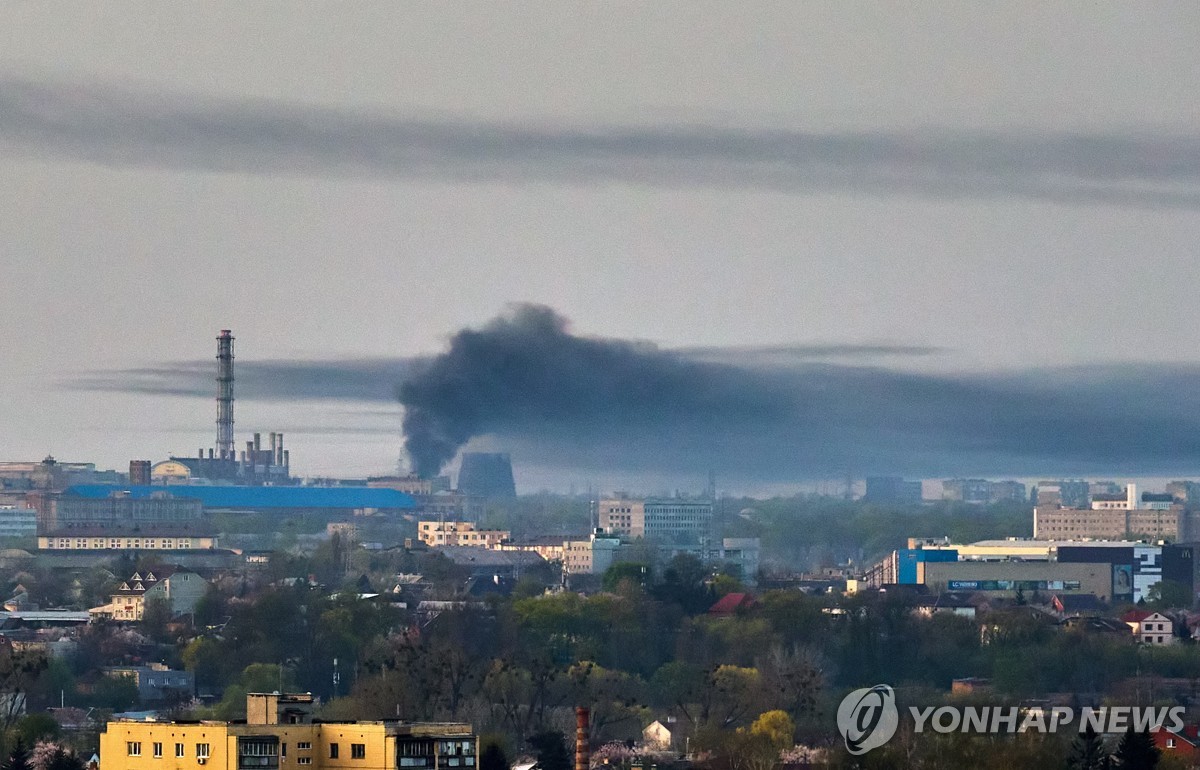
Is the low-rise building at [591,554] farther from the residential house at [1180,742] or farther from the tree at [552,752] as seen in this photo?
the tree at [552,752]

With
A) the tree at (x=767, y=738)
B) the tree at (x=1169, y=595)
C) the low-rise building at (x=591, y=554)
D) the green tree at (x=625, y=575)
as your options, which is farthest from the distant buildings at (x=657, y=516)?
the tree at (x=767, y=738)

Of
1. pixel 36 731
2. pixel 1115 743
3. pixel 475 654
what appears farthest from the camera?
pixel 475 654

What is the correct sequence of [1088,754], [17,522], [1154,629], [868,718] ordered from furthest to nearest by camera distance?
[17,522] → [1154,629] → [868,718] → [1088,754]

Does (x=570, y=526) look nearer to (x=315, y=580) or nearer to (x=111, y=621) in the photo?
(x=315, y=580)

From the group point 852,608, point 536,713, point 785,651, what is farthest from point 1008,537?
point 536,713

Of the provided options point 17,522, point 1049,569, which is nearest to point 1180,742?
point 1049,569

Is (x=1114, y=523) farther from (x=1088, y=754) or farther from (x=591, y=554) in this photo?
(x=1088, y=754)
